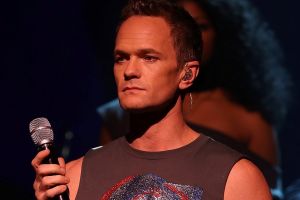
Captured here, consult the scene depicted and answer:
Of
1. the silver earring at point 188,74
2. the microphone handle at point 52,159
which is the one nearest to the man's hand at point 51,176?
the microphone handle at point 52,159

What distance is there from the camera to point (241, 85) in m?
2.52

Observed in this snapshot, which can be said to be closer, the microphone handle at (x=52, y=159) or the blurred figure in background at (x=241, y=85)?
the microphone handle at (x=52, y=159)

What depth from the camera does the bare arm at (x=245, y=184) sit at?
167 cm

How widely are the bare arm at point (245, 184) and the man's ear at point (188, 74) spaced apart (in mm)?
282

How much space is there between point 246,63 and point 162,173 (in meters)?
0.92

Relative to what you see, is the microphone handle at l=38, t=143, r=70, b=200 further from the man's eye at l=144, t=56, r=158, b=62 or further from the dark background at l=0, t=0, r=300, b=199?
the dark background at l=0, t=0, r=300, b=199

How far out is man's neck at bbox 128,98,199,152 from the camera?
5.88 ft

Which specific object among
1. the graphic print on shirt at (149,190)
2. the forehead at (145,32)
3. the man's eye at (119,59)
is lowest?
the graphic print on shirt at (149,190)

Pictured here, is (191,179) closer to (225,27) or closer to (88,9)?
(225,27)

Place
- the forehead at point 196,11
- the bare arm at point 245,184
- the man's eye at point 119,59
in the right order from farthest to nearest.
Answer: the forehead at point 196,11 < the man's eye at point 119,59 < the bare arm at point 245,184

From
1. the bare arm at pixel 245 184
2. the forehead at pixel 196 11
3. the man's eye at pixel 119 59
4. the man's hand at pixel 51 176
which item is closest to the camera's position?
the man's hand at pixel 51 176

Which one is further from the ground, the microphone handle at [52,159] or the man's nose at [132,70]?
the man's nose at [132,70]

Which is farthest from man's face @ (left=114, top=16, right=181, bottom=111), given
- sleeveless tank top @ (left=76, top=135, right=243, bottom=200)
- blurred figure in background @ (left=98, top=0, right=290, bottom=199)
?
blurred figure in background @ (left=98, top=0, right=290, bottom=199)

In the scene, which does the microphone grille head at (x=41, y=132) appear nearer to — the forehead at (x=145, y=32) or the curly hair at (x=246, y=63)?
the forehead at (x=145, y=32)
